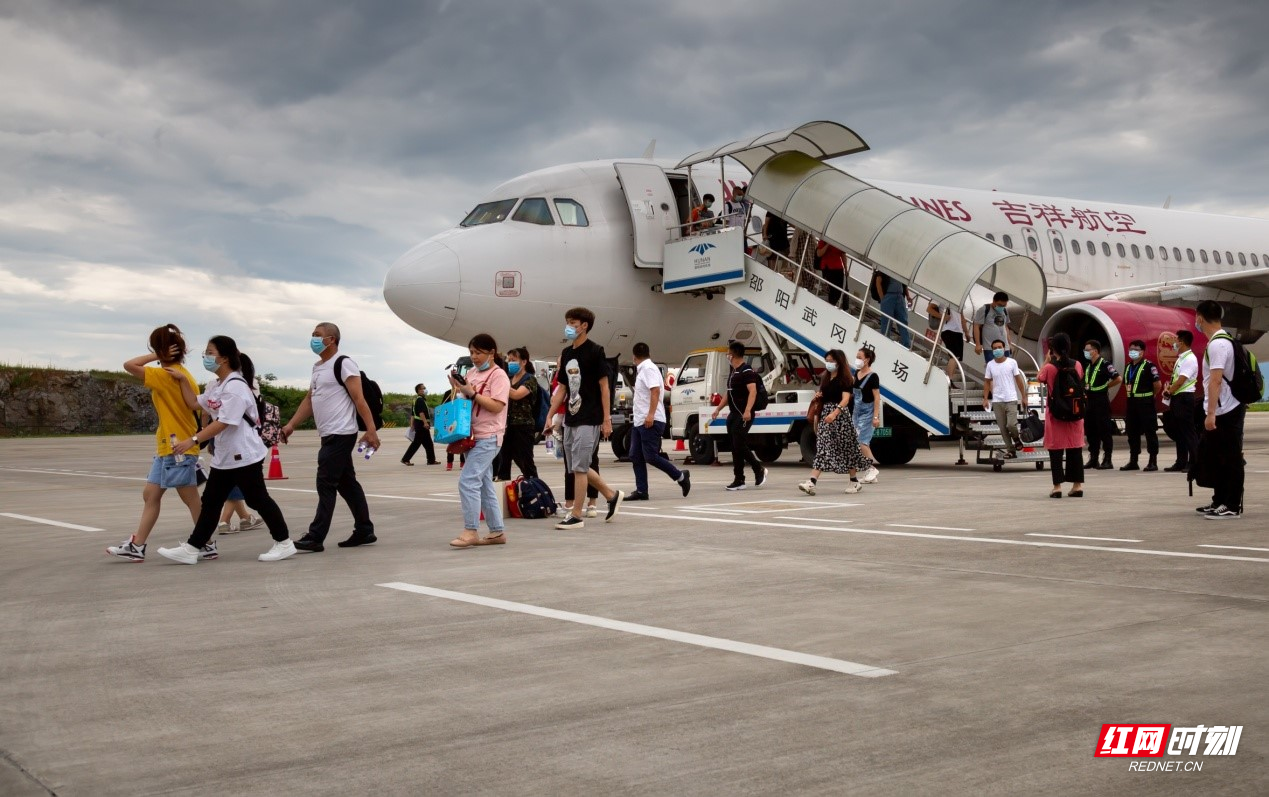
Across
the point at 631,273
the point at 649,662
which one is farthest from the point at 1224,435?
the point at 631,273

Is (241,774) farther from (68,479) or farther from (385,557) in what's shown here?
(68,479)

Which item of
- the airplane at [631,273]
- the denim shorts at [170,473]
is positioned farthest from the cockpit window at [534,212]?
the denim shorts at [170,473]

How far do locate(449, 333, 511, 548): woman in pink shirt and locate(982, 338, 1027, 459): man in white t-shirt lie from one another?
867 centimetres

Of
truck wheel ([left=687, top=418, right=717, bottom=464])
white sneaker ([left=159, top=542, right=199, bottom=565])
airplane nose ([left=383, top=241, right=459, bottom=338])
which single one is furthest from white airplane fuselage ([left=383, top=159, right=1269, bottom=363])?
white sneaker ([left=159, top=542, right=199, bottom=565])

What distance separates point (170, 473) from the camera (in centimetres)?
834

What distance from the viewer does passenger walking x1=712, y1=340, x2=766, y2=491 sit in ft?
43.8

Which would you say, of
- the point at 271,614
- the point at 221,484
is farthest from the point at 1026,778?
the point at 221,484

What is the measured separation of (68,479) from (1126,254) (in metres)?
19.7

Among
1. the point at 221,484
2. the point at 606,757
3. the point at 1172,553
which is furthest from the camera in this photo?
the point at 221,484

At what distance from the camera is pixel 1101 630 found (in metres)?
5.12

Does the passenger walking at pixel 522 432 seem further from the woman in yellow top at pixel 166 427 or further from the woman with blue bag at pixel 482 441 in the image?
the woman in yellow top at pixel 166 427

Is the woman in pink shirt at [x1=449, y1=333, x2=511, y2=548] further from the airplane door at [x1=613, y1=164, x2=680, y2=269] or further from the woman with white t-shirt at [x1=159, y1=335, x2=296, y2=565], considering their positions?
the airplane door at [x1=613, y1=164, x2=680, y2=269]

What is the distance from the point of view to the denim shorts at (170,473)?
27.3 ft

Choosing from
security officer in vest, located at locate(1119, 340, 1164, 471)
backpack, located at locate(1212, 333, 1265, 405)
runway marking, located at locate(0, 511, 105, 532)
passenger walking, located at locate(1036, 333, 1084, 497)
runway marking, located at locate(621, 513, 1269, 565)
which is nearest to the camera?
runway marking, located at locate(621, 513, 1269, 565)
